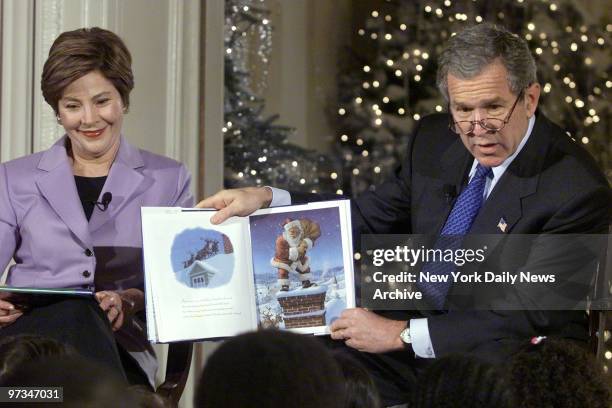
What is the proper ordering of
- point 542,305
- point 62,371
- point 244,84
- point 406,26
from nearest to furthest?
1. point 62,371
2. point 542,305
3. point 244,84
4. point 406,26

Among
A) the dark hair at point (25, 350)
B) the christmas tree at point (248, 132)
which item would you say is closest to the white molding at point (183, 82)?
the christmas tree at point (248, 132)

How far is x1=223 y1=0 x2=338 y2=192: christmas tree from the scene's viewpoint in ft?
19.9

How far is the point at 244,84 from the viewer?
626 centimetres

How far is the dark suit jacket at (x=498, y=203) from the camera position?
307 centimetres

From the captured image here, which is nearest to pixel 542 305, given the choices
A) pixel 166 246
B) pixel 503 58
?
pixel 503 58

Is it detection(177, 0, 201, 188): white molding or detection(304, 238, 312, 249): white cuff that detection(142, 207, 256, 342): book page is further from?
detection(177, 0, 201, 188): white molding

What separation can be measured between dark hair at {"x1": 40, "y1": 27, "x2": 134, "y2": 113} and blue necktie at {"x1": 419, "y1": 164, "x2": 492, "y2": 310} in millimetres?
1039

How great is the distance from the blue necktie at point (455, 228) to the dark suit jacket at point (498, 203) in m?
0.03

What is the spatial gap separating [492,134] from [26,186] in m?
1.36

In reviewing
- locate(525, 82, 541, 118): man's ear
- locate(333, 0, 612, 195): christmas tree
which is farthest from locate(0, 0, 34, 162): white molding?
locate(333, 0, 612, 195): christmas tree

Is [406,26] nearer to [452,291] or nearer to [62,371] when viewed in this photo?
[452,291]

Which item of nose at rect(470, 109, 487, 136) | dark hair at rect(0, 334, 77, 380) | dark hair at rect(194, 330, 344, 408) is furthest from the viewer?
nose at rect(470, 109, 487, 136)

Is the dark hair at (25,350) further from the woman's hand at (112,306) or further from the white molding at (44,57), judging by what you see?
the white molding at (44,57)

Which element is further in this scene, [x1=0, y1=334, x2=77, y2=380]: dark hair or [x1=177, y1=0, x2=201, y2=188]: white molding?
[x1=177, y1=0, x2=201, y2=188]: white molding
